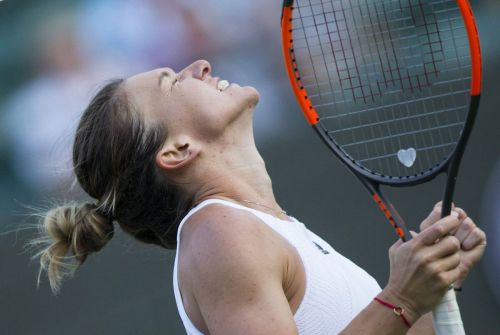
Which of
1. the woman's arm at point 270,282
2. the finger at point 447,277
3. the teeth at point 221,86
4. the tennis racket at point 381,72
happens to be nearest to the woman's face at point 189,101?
the teeth at point 221,86

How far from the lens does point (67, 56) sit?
396 cm

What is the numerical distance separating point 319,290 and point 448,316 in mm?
284

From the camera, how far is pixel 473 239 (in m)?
2.11

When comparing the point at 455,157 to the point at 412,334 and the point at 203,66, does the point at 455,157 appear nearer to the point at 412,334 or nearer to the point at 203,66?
the point at 412,334

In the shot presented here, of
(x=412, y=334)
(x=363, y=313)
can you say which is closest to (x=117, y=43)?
(x=412, y=334)

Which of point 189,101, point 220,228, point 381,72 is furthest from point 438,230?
point 381,72

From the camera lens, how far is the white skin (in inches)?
70.7

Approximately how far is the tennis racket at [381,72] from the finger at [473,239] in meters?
0.18

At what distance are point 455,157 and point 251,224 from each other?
462mm

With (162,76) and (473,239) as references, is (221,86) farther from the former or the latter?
(473,239)

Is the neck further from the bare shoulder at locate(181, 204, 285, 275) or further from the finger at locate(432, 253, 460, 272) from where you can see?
the finger at locate(432, 253, 460, 272)

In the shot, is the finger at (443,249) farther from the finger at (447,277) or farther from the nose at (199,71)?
the nose at (199,71)

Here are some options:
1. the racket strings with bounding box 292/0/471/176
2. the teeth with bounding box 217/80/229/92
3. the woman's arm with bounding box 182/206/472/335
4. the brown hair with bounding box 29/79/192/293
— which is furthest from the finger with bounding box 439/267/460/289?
the racket strings with bounding box 292/0/471/176

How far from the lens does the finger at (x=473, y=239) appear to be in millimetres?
2105
